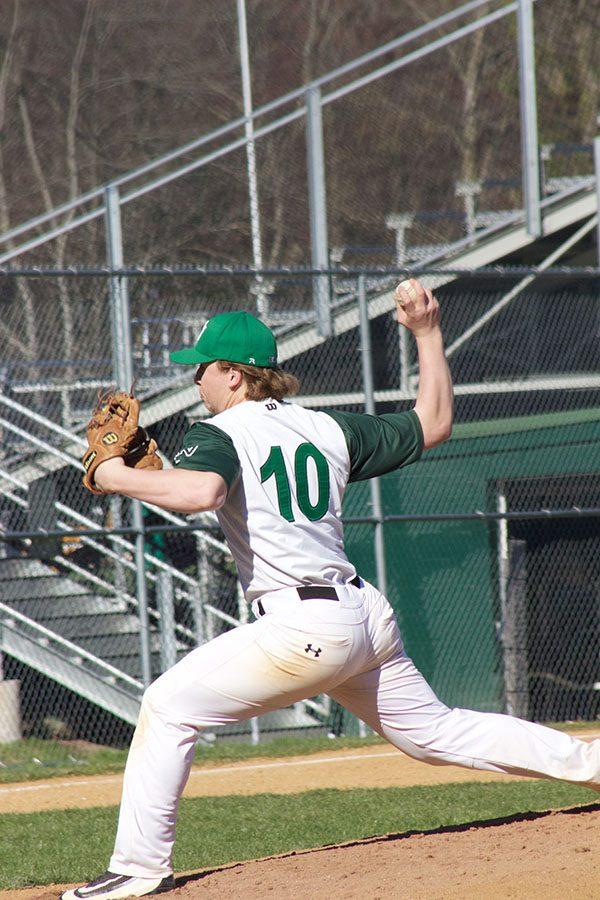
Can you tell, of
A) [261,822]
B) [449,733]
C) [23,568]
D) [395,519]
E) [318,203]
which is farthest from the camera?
[318,203]

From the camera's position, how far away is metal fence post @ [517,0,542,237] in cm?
1141

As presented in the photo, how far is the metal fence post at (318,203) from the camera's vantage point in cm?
1046

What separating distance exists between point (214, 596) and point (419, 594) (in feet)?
5.01

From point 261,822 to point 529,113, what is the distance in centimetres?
720

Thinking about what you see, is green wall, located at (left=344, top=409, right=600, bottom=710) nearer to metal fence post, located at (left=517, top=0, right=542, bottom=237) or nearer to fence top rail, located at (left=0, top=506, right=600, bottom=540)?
fence top rail, located at (left=0, top=506, right=600, bottom=540)

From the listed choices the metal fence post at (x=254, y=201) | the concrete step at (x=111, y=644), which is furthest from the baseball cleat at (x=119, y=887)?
the concrete step at (x=111, y=644)

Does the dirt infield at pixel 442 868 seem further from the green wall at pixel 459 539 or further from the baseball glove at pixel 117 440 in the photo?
the green wall at pixel 459 539

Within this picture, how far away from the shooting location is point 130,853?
396cm

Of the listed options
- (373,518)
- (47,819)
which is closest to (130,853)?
(47,819)

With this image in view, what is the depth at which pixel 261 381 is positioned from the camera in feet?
13.6

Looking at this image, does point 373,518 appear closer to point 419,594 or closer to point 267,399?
point 419,594

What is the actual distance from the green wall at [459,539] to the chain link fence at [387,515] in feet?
0.05

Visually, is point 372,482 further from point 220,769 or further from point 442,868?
point 442,868

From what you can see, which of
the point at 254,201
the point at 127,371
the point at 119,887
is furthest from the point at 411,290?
the point at 254,201
